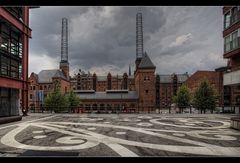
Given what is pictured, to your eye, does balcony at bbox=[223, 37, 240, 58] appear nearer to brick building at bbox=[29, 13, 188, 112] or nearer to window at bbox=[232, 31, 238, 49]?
window at bbox=[232, 31, 238, 49]

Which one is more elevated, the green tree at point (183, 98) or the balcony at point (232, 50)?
the balcony at point (232, 50)

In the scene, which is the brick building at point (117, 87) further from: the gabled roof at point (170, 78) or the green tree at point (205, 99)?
the green tree at point (205, 99)

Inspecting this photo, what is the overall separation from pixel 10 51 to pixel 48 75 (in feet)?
244

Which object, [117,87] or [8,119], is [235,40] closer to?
[8,119]

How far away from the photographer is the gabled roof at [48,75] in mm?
89519

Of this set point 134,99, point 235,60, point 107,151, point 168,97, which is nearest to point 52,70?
point 134,99

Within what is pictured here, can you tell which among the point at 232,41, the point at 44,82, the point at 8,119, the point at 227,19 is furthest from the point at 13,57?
the point at 44,82

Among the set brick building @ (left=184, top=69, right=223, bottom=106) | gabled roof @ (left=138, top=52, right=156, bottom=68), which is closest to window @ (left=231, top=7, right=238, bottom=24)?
gabled roof @ (left=138, top=52, right=156, bottom=68)

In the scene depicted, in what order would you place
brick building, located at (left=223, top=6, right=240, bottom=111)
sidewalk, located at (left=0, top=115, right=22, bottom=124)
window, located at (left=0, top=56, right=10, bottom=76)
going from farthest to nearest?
window, located at (left=0, top=56, right=10, bottom=76)
sidewalk, located at (left=0, top=115, right=22, bottom=124)
brick building, located at (left=223, top=6, right=240, bottom=111)

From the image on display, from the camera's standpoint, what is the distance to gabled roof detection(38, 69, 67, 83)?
294ft

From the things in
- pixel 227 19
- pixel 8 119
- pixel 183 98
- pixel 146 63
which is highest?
pixel 146 63

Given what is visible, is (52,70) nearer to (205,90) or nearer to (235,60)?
(205,90)

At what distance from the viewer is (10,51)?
72.8 ft

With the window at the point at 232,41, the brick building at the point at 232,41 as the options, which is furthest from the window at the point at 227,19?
the window at the point at 232,41
